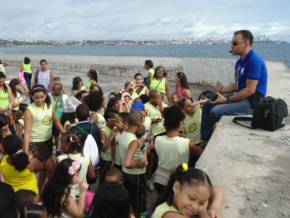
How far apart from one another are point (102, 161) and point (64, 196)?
2002 mm

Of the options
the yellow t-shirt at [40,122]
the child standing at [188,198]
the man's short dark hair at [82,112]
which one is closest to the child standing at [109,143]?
the man's short dark hair at [82,112]

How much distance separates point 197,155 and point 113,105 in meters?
1.90

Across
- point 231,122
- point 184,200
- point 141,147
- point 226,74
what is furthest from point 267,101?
point 226,74

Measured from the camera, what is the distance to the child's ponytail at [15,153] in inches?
162

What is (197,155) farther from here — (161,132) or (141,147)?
(161,132)

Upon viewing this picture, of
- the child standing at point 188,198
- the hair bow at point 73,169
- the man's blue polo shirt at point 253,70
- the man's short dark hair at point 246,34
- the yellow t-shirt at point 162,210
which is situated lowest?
the hair bow at point 73,169

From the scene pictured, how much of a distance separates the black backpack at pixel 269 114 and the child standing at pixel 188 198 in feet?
9.35

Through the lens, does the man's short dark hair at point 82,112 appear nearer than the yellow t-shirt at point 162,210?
No

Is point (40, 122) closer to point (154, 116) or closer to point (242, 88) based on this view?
point (154, 116)

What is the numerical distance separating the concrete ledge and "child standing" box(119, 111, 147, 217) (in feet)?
2.65

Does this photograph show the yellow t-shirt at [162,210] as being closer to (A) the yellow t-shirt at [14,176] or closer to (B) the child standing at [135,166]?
(B) the child standing at [135,166]

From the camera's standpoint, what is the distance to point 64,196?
3420 mm

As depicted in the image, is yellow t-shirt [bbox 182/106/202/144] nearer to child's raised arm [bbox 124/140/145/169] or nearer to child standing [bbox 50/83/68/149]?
child's raised arm [bbox 124/140/145/169]

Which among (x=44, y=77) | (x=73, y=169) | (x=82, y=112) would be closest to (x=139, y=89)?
(x=44, y=77)
